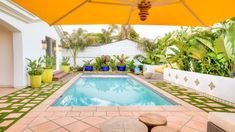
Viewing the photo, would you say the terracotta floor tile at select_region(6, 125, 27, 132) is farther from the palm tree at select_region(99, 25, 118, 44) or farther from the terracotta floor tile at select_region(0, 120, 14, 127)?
the palm tree at select_region(99, 25, 118, 44)

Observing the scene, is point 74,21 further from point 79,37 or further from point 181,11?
point 79,37

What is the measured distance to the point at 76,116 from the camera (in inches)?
182

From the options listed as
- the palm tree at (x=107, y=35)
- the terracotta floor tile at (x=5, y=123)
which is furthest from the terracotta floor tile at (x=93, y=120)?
the palm tree at (x=107, y=35)

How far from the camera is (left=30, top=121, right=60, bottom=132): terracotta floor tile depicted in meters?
3.78

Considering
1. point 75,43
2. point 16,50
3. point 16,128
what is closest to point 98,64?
point 75,43

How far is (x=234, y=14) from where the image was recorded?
2930mm

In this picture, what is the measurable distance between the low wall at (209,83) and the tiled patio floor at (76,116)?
1.54 m

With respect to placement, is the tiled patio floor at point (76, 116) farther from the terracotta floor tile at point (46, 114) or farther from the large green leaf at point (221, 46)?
the large green leaf at point (221, 46)

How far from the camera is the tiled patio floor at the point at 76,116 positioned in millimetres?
3943

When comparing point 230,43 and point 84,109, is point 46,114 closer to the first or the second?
point 84,109

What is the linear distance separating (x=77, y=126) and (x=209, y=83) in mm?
5544

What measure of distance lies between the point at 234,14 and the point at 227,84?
4001 millimetres

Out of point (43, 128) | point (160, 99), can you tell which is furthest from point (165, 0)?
point (160, 99)

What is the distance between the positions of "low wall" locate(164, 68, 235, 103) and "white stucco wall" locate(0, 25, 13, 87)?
29.0 ft
